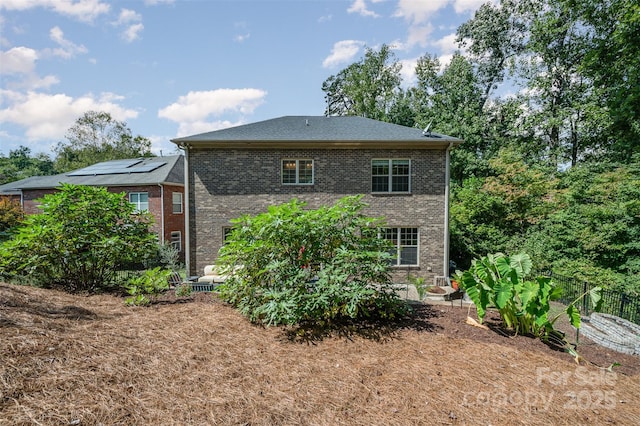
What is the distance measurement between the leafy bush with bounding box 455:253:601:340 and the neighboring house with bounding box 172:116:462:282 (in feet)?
17.8

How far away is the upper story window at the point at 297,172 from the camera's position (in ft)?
37.2

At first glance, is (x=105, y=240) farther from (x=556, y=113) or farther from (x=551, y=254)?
(x=556, y=113)

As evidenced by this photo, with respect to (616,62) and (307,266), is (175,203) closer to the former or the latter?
(307,266)

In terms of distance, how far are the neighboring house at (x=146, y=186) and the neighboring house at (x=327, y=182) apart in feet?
26.4

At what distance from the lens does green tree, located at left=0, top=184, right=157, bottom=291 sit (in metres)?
6.49

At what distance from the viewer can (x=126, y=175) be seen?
18969mm

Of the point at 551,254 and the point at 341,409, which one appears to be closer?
the point at 341,409

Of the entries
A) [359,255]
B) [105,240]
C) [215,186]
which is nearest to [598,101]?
[359,255]

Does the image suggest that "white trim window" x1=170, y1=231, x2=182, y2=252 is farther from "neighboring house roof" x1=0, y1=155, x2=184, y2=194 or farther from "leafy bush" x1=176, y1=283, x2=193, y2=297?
"leafy bush" x1=176, y1=283, x2=193, y2=297

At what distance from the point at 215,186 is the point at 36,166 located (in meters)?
66.8

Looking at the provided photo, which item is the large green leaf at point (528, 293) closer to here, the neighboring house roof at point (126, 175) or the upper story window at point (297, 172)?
the upper story window at point (297, 172)

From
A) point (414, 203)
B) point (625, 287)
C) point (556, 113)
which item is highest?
point (556, 113)

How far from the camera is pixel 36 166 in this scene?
5384 cm

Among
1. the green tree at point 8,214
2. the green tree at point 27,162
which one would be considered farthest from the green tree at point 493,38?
the green tree at point 27,162
